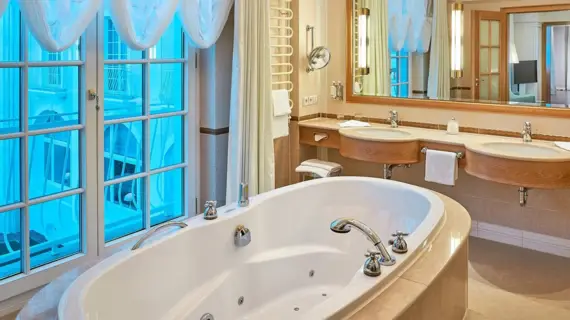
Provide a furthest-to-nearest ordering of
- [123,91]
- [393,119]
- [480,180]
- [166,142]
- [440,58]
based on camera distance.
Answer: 1. [393,119]
2. [440,58]
3. [480,180]
4. [166,142]
5. [123,91]

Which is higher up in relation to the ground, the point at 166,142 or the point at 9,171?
the point at 166,142

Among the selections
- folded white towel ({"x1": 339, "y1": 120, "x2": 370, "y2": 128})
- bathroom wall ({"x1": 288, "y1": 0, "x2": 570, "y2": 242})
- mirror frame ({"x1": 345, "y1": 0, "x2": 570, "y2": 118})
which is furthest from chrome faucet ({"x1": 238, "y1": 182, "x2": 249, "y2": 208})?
mirror frame ({"x1": 345, "y1": 0, "x2": 570, "y2": 118})

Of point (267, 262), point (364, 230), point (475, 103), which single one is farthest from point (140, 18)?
point (475, 103)

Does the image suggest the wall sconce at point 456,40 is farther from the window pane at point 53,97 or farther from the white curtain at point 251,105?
the window pane at point 53,97

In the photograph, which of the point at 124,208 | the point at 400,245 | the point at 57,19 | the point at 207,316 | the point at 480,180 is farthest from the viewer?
the point at 480,180

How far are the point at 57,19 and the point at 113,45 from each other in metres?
0.61

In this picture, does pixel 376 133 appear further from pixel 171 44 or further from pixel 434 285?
pixel 434 285

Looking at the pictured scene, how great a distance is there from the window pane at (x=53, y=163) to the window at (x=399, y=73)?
245cm

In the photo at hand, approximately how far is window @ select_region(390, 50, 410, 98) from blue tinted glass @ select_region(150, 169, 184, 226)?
5.87ft

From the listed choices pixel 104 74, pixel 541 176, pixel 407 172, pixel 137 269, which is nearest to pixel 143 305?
pixel 137 269

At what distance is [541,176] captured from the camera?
321 centimetres

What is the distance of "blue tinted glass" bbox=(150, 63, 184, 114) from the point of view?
365 centimetres

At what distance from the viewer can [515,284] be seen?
3279mm

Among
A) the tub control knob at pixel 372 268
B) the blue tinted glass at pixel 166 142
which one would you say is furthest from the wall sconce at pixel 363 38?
the tub control knob at pixel 372 268
